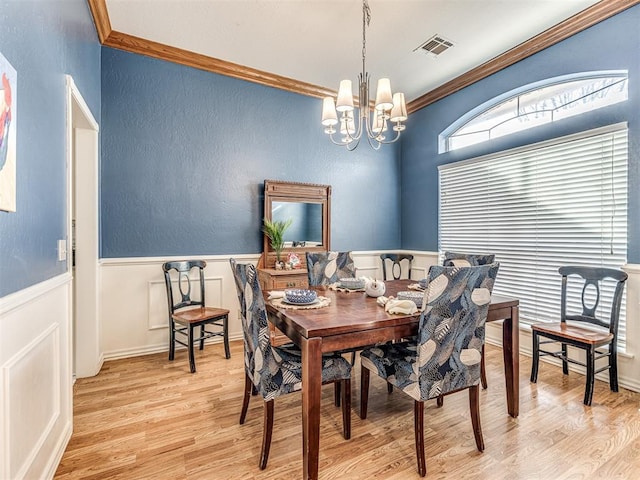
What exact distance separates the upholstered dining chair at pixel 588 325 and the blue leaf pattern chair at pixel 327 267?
1.63 metres

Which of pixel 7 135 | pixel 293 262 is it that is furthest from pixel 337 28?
pixel 7 135

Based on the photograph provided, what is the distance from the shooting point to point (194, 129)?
3477 mm

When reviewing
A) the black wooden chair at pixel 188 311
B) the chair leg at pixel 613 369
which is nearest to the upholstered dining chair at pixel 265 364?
the black wooden chair at pixel 188 311

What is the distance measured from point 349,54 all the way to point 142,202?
102 inches

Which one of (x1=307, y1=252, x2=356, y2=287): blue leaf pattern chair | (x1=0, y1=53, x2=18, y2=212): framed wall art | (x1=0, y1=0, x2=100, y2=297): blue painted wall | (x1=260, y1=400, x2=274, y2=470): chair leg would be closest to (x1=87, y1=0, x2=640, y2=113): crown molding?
(x1=0, y1=0, x2=100, y2=297): blue painted wall

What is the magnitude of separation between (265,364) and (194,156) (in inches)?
101

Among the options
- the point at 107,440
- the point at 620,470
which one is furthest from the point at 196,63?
the point at 620,470

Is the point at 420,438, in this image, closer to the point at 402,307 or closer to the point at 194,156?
the point at 402,307

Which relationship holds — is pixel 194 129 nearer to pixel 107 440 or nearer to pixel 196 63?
pixel 196 63

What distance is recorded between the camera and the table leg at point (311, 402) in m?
1.52

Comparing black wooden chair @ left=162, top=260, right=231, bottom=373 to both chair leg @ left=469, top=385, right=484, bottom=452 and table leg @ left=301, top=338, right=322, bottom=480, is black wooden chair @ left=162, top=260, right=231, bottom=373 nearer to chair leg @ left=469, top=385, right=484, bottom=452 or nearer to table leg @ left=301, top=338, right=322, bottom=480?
table leg @ left=301, top=338, right=322, bottom=480

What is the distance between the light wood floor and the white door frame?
0.79 feet

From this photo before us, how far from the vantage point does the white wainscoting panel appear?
→ 122 cm

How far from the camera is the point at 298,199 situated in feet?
13.2
